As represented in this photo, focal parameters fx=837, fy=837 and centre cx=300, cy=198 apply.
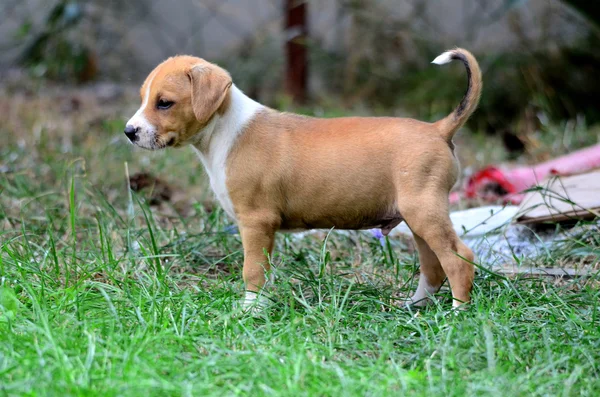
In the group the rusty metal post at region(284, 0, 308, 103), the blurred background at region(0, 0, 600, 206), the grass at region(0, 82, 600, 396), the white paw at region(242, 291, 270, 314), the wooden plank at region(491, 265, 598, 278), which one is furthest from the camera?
the rusty metal post at region(284, 0, 308, 103)

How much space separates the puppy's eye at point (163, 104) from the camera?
386 cm

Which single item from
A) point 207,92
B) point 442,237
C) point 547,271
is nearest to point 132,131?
point 207,92

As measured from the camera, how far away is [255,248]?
3.79m

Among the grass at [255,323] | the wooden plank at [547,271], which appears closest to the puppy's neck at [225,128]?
the grass at [255,323]

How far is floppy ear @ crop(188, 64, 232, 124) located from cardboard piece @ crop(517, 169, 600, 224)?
1.72 metres

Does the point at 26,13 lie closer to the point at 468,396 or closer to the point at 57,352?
the point at 57,352

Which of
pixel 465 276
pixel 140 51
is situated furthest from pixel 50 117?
pixel 465 276

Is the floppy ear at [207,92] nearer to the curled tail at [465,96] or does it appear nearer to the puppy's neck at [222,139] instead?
A: the puppy's neck at [222,139]

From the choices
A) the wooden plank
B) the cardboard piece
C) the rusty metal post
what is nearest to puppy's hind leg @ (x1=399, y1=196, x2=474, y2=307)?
the wooden plank

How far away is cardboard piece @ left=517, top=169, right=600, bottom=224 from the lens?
4.47 meters

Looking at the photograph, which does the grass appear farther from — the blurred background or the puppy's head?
the blurred background

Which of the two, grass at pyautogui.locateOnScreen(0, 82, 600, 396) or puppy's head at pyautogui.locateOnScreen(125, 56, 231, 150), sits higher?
puppy's head at pyautogui.locateOnScreen(125, 56, 231, 150)

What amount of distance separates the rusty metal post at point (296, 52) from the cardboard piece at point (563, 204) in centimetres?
436

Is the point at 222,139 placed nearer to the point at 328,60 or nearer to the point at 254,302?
the point at 254,302
